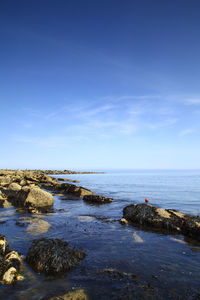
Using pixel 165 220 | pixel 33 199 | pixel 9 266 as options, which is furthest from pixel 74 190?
pixel 9 266

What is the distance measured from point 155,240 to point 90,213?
835 cm

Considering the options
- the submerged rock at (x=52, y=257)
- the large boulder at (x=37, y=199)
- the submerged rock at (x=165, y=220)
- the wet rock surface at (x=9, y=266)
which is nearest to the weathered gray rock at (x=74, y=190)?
the large boulder at (x=37, y=199)

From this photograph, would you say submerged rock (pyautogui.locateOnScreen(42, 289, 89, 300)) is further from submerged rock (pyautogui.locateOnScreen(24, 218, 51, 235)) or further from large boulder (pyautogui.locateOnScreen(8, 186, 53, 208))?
large boulder (pyautogui.locateOnScreen(8, 186, 53, 208))

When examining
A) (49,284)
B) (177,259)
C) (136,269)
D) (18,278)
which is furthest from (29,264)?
(177,259)

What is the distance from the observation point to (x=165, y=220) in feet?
45.2

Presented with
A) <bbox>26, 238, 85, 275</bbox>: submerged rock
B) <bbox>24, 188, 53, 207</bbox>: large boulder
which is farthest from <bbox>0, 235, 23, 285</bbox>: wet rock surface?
<bbox>24, 188, 53, 207</bbox>: large boulder

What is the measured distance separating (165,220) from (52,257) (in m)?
9.09

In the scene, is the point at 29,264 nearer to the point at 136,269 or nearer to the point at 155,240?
the point at 136,269

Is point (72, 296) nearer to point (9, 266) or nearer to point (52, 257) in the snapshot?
point (52, 257)

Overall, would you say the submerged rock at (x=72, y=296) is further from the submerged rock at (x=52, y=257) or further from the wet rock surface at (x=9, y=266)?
the wet rock surface at (x=9, y=266)

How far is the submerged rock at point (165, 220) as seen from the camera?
12.5 meters

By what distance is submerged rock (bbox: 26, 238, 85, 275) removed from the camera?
7.54 metres

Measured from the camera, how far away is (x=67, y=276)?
23.5ft

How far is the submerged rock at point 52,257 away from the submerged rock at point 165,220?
23.5 feet
